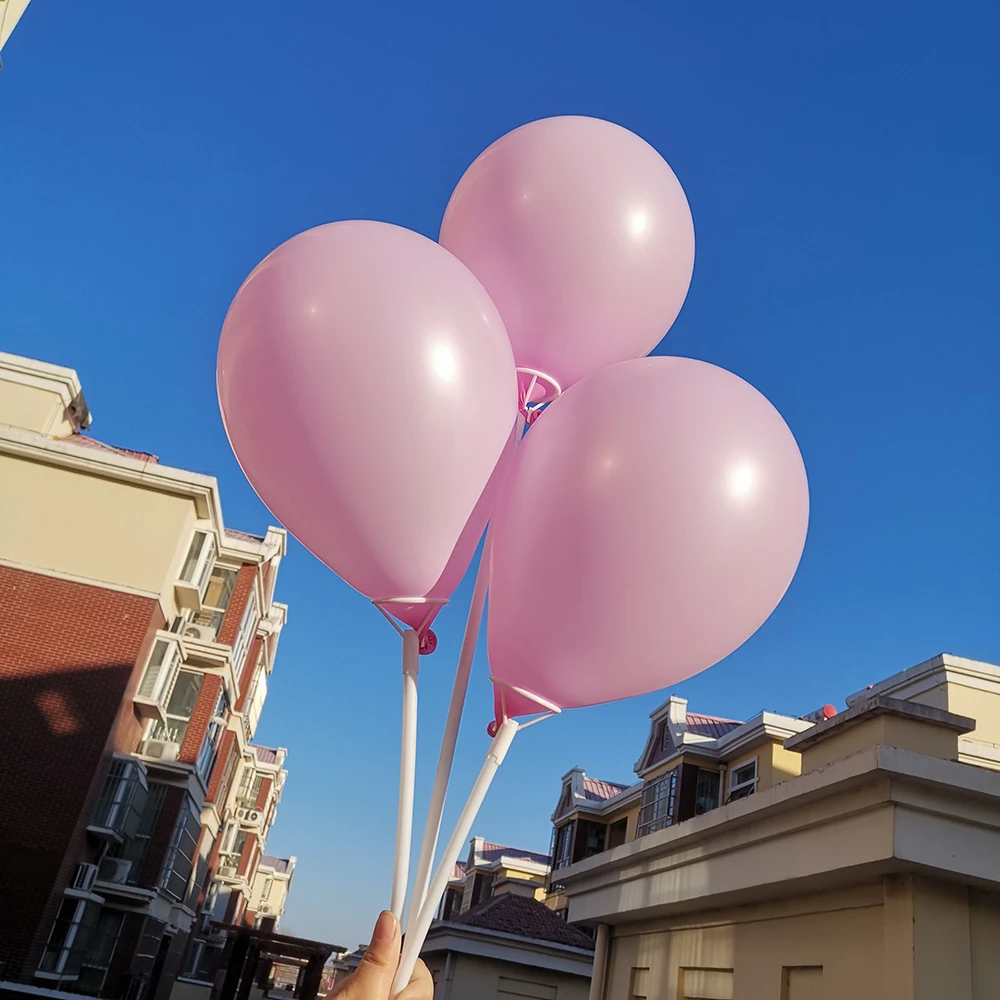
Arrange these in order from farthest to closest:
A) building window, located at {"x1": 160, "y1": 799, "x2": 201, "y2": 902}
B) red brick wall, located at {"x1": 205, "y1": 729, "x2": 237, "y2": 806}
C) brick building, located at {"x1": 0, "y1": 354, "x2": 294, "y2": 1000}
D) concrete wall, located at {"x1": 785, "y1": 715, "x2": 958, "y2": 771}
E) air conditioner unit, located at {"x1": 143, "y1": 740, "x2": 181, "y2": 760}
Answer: red brick wall, located at {"x1": 205, "y1": 729, "x2": 237, "y2": 806}, building window, located at {"x1": 160, "y1": 799, "x2": 201, "y2": 902}, air conditioner unit, located at {"x1": 143, "y1": 740, "x2": 181, "y2": 760}, brick building, located at {"x1": 0, "y1": 354, "x2": 294, "y2": 1000}, concrete wall, located at {"x1": 785, "y1": 715, "x2": 958, "y2": 771}

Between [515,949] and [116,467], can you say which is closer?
[515,949]

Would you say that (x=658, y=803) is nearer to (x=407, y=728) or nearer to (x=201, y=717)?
(x=201, y=717)

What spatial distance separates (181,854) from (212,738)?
253 cm

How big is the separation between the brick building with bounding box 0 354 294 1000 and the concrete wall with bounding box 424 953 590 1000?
21.4 feet

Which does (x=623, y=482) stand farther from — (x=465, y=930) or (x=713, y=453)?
(x=465, y=930)

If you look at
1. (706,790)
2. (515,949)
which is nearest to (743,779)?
(706,790)

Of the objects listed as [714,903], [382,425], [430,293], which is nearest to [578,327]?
Result: [430,293]

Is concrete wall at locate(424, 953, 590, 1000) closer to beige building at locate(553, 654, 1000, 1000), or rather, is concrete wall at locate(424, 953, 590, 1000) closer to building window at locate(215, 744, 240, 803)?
beige building at locate(553, 654, 1000, 1000)

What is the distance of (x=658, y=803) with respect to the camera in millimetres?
21906

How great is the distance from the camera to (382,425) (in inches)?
Answer: 87.0

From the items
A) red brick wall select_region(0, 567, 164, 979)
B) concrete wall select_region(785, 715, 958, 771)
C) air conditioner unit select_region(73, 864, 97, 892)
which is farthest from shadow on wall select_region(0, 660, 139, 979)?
concrete wall select_region(785, 715, 958, 771)

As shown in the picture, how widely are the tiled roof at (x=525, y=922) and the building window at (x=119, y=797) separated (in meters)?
6.46

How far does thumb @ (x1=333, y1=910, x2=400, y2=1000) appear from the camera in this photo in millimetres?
1965

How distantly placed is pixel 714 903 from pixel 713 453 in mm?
4781
